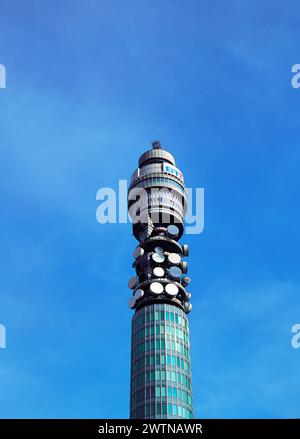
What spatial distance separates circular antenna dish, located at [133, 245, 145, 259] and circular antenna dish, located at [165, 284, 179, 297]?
13.1m

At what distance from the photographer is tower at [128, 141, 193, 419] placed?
14738 centimetres

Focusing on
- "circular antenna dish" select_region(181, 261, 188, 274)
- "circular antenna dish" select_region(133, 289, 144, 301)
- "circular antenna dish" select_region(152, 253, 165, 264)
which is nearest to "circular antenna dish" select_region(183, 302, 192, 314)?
"circular antenna dish" select_region(181, 261, 188, 274)

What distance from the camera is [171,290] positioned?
162 metres

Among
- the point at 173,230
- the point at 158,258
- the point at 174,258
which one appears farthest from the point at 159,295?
the point at 173,230

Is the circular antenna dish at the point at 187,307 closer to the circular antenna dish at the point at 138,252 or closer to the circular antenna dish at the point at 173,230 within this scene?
the circular antenna dish at the point at 138,252

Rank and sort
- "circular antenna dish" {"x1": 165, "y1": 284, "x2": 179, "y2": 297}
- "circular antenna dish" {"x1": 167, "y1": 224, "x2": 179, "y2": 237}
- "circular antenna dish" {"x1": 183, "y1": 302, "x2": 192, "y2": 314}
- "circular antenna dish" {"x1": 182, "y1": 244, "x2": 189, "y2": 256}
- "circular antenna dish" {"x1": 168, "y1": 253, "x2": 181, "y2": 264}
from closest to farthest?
1. "circular antenna dish" {"x1": 165, "y1": 284, "x2": 179, "y2": 297}
2. "circular antenna dish" {"x1": 168, "y1": 253, "x2": 181, "y2": 264}
3. "circular antenna dish" {"x1": 183, "y1": 302, "x2": 192, "y2": 314}
4. "circular antenna dish" {"x1": 167, "y1": 224, "x2": 179, "y2": 237}
5. "circular antenna dish" {"x1": 182, "y1": 244, "x2": 189, "y2": 256}

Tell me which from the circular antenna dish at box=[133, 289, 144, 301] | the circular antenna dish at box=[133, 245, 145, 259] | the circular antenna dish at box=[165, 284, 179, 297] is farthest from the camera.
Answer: the circular antenna dish at box=[133, 245, 145, 259]

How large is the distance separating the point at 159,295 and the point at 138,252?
14883mm

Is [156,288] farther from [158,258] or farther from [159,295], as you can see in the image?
[158,258]

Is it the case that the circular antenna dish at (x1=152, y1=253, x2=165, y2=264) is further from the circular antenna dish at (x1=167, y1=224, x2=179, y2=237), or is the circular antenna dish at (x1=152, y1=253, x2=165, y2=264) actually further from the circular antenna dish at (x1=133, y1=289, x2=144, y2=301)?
the circular antenna dish at (x1=133, y1=289, x2=144, y2=301)

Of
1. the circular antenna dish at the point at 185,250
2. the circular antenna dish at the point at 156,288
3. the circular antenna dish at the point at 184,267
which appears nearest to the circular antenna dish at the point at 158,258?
the circular antenna dish at the point at 184,267

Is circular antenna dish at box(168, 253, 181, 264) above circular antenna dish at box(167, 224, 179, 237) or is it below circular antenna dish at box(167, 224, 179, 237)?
below
